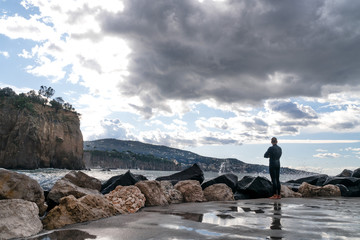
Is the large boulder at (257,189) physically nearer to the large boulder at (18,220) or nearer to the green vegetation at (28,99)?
the large boulder at (18,220)

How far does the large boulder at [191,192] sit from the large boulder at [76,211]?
3915 millimetres

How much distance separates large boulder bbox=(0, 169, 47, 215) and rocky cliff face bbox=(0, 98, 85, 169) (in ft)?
266

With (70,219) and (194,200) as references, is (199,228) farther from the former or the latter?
(194,200)

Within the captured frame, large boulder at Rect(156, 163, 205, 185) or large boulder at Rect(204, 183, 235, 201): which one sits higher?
large boulder at Rect(156, 163, 205, 185)

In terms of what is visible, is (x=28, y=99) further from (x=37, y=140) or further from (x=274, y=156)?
(x=274, y=156)

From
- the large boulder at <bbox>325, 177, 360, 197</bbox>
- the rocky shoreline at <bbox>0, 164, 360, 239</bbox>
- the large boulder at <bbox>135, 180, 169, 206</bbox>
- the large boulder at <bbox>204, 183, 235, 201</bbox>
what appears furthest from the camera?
the large boulder at <bbox>325, 177, 360, 197</bbox>

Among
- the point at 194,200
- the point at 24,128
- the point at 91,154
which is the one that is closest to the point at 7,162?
the point at 24,128

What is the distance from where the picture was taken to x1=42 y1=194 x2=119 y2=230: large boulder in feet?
16.5


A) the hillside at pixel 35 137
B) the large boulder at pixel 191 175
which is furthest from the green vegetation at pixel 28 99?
the large boulder at pixel 191 175

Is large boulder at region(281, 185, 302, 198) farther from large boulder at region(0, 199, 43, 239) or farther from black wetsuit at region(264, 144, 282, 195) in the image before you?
large boulder at region(0, 199, 43, 239)

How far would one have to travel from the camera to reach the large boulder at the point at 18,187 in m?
5.45

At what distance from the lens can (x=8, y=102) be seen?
270 feet

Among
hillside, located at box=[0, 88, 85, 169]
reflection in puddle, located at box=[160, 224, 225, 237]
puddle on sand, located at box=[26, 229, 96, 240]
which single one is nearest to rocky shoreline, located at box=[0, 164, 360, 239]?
puddle on sand, located at box=[26, 229, 96, 240]

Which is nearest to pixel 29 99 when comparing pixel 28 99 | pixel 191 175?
pixel 28 99
